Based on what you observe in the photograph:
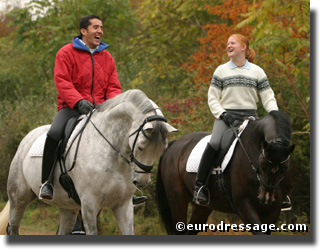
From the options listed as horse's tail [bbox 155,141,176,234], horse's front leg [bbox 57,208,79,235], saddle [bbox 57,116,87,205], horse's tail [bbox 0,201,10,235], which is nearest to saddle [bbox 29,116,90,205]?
saddle [bbox 57,116,87,205]

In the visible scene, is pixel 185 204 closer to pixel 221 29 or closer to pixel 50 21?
pixel 221 29

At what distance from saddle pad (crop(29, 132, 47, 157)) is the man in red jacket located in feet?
1.38

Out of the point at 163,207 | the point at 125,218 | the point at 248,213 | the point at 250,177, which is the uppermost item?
the point at 250,177

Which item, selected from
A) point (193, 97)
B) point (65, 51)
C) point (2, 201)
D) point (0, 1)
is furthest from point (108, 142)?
point (0, 1)

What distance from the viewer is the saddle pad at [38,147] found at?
6.91 m

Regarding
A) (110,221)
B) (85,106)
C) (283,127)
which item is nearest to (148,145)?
(85,106)

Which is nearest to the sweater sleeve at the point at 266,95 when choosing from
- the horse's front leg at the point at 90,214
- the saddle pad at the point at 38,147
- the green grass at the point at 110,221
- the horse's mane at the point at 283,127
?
the horse's mane at the point at 283,127

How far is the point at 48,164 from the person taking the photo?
21.3 ft

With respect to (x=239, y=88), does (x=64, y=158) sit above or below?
below

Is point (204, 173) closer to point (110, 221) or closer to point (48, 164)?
point (48, 164)

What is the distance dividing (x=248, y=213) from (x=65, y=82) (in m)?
2.74

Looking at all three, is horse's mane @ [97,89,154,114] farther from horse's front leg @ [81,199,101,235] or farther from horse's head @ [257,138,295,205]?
horse's head @ [257,138,295,205]

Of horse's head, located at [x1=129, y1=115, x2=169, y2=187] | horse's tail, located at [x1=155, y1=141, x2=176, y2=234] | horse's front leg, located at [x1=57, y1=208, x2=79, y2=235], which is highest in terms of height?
horse's head, located at [x1=129, y1=115, x2=169, y2=187]

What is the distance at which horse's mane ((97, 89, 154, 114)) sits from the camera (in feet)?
18.1
